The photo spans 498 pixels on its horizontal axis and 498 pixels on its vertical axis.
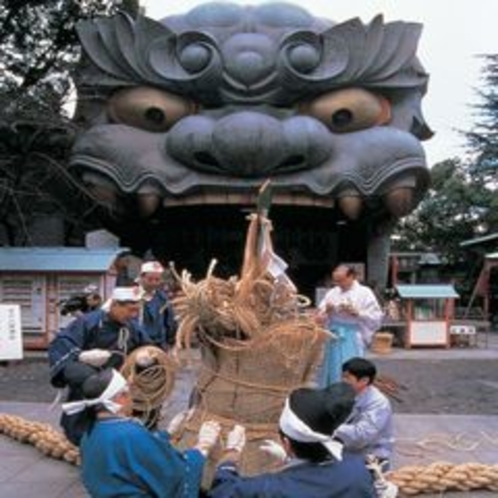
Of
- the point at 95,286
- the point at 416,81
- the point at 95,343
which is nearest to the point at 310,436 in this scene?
the point at 95,343

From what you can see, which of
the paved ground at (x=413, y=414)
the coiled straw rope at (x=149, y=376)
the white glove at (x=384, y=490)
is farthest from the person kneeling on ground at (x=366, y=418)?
the coiled straw rope at (x=149, y=376)

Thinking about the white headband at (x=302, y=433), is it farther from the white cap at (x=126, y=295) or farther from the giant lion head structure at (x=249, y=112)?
the giant lion head structure at (x=249, y=112)

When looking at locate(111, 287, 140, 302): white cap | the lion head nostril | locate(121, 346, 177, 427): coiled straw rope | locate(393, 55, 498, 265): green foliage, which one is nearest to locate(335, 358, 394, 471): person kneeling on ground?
locate(121, 346, 177, 427): coiled straw rope

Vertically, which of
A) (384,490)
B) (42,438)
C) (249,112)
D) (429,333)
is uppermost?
(249,112)

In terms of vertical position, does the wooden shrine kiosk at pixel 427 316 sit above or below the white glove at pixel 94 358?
below

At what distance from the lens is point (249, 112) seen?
71.1 feet

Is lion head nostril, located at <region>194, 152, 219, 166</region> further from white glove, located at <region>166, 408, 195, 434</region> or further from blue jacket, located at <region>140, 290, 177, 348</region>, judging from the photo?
white glove, located at <region>166, 408, 195, 434</region>

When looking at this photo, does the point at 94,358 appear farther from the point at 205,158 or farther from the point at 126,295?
the point at 205,158

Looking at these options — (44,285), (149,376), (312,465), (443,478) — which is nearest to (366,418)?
(443,478)

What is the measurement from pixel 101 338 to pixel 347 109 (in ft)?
56.8

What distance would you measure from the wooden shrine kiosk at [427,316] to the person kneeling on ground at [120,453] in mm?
16874

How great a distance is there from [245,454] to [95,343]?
1.26 m

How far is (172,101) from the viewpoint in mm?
22812

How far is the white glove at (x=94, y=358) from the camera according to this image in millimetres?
5578
